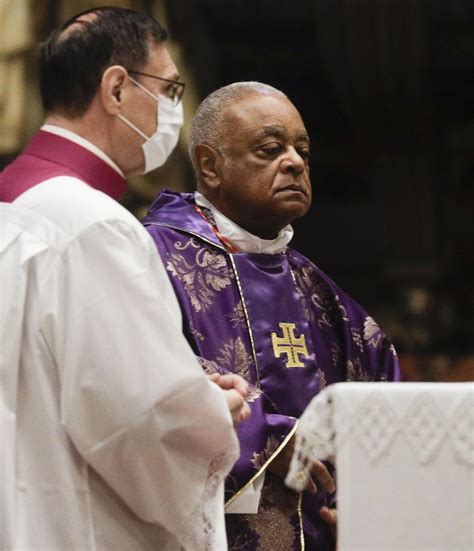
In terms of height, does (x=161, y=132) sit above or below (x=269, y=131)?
above

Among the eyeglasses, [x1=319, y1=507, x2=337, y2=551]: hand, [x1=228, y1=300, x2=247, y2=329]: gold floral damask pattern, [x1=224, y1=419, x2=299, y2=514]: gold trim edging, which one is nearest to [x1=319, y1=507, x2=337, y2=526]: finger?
Answer: [x1=319, y1=507, x2=337, y2=551]: hand

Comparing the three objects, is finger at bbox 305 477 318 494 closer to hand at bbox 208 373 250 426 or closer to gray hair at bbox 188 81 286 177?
hand at bbox 208 373 250 426

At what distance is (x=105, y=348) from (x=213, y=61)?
20.5 feet

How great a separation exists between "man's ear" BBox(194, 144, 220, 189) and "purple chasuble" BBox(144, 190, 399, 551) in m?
0.10

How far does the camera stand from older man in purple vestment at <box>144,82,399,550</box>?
10.2ft

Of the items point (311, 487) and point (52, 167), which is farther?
point (311, 487)

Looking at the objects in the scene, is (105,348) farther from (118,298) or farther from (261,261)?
(261,261)

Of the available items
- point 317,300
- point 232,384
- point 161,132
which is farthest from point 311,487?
point 161,132

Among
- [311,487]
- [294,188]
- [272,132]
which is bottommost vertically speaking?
[311,487]

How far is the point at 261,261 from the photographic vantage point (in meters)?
3.45

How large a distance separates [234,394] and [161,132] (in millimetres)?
737

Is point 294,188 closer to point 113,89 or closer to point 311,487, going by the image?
point 113,89

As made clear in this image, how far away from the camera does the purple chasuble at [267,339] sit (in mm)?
3088

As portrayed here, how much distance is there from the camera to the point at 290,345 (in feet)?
10.9
